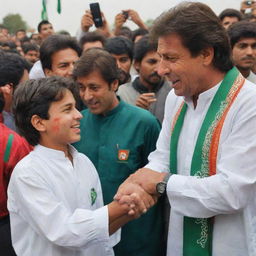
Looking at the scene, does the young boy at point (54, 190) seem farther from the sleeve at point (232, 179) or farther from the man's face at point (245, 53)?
the man's face at point (245, 53)

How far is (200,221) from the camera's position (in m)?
2.12

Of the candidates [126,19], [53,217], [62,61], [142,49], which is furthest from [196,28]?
[126,19]

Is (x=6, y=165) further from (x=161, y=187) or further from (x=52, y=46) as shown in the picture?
(x=52, y=46)

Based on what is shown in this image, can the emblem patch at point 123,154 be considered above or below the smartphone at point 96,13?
below

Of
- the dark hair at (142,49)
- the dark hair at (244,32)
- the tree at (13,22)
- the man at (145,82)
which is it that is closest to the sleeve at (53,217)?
the man at (145,82)

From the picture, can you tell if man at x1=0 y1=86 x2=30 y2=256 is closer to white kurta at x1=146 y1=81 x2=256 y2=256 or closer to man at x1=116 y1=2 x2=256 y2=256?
man at x1=116 y1=2 x2=256 y2=256

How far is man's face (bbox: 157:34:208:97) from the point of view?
208cm

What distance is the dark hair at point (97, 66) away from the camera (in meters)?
2.87

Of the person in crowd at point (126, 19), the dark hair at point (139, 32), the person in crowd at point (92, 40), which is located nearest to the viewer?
the person in crowd at point (92, 40)

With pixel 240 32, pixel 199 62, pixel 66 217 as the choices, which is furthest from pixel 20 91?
pixel 240 32

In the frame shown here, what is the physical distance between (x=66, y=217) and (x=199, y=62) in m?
0.95

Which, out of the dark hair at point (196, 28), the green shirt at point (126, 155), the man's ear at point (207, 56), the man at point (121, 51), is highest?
the dark hair at point (196, 28)

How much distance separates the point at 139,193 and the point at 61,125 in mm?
507

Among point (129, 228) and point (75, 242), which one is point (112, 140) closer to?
point (129, 228)
